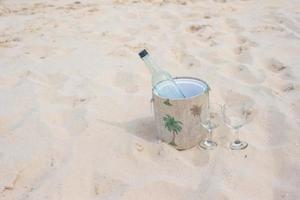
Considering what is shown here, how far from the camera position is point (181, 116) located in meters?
1.66

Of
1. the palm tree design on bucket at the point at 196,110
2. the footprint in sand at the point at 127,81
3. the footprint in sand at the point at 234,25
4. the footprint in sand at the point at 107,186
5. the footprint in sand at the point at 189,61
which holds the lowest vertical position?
the footprint in sand at the point at 234,25

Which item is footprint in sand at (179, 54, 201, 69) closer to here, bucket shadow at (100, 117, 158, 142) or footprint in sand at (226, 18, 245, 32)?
footprint in sand at (226, 18, 245, 32)

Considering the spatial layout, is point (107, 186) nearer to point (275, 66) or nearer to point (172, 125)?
point (172, 125)

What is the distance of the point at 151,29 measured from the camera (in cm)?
302

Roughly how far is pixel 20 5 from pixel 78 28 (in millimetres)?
1002

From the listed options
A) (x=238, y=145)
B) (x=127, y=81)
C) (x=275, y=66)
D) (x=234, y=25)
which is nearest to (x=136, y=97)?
(x=127, y=81)

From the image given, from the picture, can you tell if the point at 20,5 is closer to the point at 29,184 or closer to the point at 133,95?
the point at 133,95

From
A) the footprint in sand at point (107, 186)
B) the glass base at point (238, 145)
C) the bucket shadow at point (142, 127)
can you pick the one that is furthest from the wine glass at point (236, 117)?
the footprint in sand at point (107, 186)

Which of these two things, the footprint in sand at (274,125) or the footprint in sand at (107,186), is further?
the footprint in sand at (274,125)

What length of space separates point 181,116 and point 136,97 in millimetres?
516

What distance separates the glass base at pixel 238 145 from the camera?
171 centimetres

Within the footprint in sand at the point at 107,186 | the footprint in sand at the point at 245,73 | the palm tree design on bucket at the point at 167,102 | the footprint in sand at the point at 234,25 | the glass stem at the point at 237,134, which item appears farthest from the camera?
the footprint in sand at the point at 234,25

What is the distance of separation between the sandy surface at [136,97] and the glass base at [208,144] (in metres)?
0.03

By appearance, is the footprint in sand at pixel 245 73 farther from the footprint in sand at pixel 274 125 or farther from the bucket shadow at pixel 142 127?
the bucket shadow at pixel 142 127
